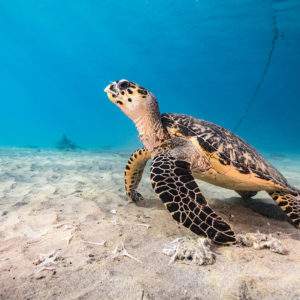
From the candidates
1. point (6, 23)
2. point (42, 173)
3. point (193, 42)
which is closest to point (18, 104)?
point (6, 23)

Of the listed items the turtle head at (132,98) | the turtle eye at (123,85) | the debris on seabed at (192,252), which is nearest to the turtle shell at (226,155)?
the turtle head at (132,98)

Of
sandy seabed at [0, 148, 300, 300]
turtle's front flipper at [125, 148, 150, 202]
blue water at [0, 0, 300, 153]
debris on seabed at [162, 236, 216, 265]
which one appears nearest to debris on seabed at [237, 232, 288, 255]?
sandy seabed at [0, 148, 300, 300]

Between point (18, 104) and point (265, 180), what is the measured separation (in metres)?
162

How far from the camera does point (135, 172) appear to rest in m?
3.50

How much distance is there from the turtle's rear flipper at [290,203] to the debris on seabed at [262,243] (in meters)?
1.02

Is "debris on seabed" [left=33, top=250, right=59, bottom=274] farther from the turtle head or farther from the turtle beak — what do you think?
the turtle beak

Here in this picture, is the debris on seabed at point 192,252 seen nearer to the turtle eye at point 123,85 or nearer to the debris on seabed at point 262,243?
the debris on seabed at point 262,243

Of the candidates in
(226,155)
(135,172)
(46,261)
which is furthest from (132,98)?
(46,261)

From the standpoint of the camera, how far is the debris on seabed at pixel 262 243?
1755mm

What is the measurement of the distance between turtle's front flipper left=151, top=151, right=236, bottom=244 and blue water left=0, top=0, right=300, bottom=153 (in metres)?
18.9

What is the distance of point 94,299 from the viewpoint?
1.08m

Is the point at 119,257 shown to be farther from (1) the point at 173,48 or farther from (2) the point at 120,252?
(1) the point at 173,48

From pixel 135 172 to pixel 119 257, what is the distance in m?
2.00

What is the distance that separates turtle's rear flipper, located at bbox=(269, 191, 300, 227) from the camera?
2.59m
